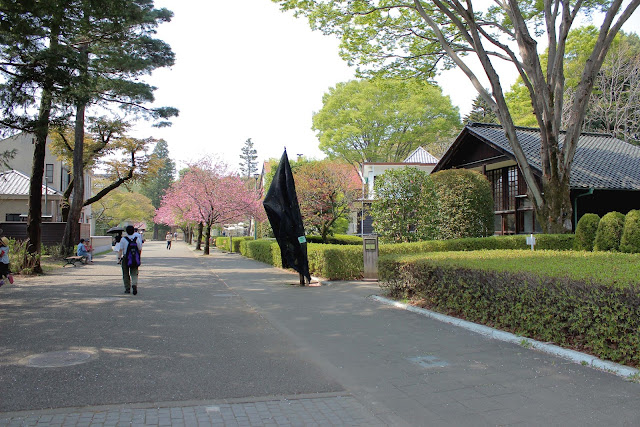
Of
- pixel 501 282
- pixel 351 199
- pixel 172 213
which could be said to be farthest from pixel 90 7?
pixel 172 213

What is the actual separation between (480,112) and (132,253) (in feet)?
154

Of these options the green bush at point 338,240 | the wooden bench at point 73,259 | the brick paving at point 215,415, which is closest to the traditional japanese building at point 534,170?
the green bush at point 338,240

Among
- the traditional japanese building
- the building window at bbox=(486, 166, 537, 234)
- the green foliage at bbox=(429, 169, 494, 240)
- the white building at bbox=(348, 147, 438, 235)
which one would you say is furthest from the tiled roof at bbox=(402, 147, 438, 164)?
the green foliage at bbox=(429, 169, 494, 240)

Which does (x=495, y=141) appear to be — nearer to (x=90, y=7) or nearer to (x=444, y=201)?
(x=444, y=201)

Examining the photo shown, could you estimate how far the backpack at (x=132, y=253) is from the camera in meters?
11.4

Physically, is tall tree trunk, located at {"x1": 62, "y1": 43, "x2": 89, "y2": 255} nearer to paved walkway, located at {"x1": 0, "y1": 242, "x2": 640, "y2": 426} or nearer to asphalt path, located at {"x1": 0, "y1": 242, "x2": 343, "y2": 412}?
asphalt path, located at {"x1": 0, "y1": 242, "x2": 343, "y2": 412}

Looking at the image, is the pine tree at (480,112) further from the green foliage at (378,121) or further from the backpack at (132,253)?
the backpack at (132,253)

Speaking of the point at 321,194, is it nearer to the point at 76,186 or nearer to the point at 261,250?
the point at 261,250

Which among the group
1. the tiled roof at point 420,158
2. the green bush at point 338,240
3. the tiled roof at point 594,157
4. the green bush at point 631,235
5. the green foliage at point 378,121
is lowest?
the green bush at point 338,240

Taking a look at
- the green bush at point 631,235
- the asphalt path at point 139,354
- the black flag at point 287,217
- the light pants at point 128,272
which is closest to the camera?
the asphalt path at point 139,354

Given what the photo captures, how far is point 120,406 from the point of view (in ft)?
14.2

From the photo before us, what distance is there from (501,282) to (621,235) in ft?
30.3

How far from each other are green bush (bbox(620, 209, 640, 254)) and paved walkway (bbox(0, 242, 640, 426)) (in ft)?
26.6

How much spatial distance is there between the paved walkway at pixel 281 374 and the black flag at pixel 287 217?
410cm
